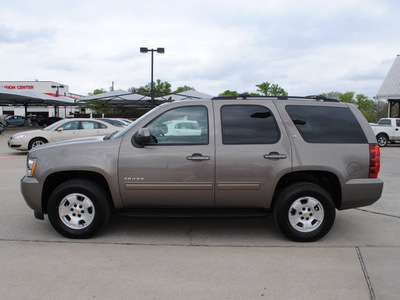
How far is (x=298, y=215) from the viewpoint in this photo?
4527 mm

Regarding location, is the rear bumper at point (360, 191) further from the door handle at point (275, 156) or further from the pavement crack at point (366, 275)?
the door handle at point (275, 156)

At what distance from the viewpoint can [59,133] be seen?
14.2 m

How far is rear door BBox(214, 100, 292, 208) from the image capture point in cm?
441

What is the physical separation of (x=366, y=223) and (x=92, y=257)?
3862mm

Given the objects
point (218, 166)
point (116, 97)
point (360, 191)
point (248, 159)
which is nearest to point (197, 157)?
point (218, 166)

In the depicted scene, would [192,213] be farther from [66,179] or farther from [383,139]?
[383,139]

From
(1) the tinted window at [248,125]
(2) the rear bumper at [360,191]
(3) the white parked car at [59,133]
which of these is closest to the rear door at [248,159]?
(1) the tinted window at [248,125]

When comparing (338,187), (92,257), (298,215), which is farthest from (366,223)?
(92,257)

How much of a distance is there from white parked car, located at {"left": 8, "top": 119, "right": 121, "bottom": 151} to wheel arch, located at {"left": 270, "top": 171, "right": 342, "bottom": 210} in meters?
11.2

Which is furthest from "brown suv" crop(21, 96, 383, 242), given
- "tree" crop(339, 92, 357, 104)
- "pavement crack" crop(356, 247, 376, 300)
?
"tree" crop(339, 92, 357, 104)

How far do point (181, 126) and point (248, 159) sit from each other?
931mm

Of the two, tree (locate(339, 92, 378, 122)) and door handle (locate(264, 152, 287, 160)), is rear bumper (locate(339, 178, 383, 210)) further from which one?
tree (locate(339, 92, 378, 122))

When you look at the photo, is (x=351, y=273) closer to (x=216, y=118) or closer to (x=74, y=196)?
(x=216, y=118)

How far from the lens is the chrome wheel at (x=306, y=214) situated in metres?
4.50
